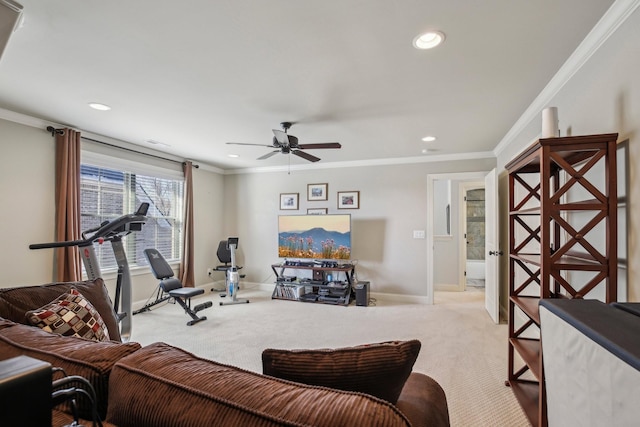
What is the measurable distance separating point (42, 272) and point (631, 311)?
185 inches

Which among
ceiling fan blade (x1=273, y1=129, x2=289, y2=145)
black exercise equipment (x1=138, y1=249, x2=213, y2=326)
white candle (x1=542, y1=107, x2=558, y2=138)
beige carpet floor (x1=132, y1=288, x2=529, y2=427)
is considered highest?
ceiling fan blade (x1=273, y1=129, x2=289, y2=145)

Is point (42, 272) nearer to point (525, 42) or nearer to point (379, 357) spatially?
point (379, 357)

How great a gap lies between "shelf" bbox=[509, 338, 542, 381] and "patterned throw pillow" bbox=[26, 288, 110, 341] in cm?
258

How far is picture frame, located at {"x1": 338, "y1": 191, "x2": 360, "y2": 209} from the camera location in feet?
17.2

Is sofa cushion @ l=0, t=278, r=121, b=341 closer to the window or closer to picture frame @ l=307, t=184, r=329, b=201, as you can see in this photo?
the window

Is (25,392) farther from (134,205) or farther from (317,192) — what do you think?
(317,192)

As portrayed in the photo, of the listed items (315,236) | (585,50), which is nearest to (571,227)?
(585,50)

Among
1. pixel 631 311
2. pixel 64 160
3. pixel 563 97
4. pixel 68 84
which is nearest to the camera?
pixel 631 311

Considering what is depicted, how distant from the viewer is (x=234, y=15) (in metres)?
1.60

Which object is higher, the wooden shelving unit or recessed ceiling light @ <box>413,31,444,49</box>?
recessed ceiling light @ <box>413,31,444,49</box>

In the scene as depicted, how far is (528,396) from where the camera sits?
6.82 ft

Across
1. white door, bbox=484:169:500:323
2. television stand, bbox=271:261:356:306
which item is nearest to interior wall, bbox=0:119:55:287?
television stand, bbox=271:261:356:306

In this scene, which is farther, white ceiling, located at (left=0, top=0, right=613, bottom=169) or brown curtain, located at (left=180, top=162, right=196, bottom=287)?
brown curtain, located at (left=180, top=162, right=196, bottom=287)

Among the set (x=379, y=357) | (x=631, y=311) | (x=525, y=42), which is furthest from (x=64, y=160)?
(x=631, y=311)
